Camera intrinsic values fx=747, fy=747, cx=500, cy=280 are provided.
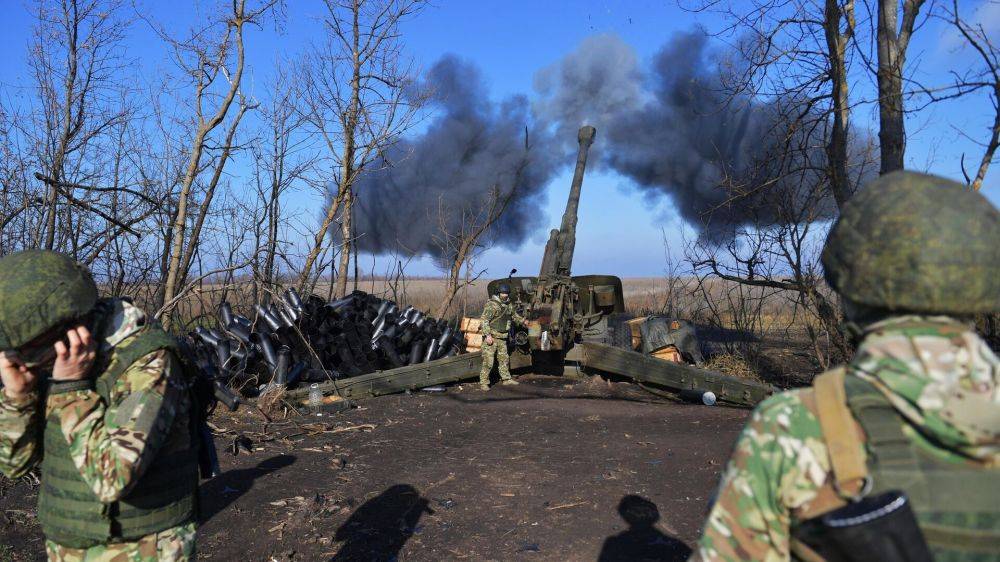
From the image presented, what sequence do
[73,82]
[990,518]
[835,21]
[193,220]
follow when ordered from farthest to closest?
1. [193,220]
2. [73,82]
3. [835,21]
4. [990,518]

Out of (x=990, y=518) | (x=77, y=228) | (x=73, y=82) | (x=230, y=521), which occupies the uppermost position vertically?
(x=73, y=82)

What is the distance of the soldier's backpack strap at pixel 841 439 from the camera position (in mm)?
1343

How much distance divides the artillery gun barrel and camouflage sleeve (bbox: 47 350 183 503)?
10.2 meters

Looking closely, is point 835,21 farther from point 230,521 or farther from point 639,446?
point 230,521

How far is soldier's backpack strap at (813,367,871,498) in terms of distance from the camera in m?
1.34

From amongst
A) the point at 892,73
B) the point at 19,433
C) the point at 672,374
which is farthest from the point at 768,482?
the point at 672,374

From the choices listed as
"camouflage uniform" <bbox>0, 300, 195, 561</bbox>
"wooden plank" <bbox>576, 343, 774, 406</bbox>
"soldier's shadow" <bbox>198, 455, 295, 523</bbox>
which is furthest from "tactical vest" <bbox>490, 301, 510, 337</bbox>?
"camouflage uniform" <bbox>0, 300, 195, 561</bbox>

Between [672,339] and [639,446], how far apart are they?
15.5ft

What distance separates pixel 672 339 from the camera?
11.8 meters

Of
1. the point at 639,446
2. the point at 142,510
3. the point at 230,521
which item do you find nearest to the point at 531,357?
the point at 639,446

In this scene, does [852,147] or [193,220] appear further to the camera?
[193,220]

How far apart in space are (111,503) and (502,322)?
887 centimetres

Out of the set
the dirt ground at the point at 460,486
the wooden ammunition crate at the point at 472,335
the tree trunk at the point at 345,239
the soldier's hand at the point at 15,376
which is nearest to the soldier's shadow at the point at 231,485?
the dirt ground at the point at 460,486

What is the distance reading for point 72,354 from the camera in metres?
2.12
